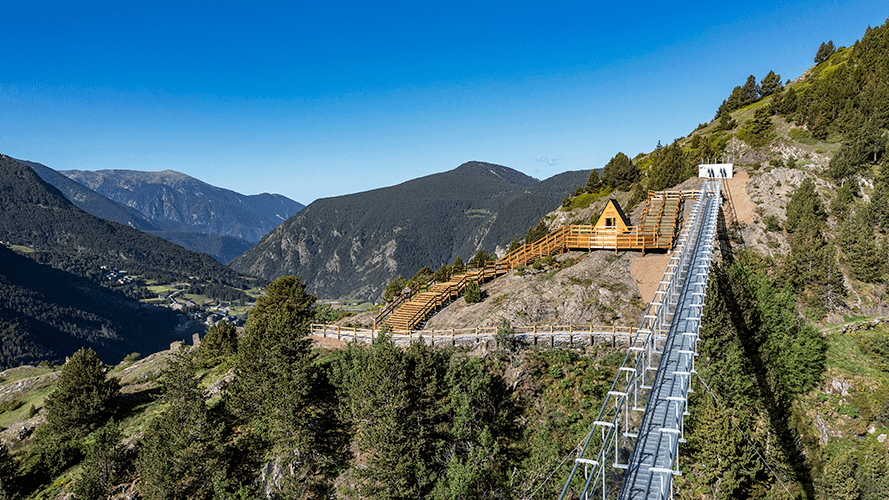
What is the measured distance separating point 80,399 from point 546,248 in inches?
1836

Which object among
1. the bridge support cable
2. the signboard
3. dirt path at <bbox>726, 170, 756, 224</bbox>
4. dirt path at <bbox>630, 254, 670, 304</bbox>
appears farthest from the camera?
the signboard

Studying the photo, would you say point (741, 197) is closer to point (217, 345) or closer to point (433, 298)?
point (433, 298)

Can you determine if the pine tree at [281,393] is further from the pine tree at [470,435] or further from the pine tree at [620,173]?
the pine tree at [620,173]

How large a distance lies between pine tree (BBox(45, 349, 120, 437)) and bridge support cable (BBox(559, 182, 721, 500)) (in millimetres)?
38930

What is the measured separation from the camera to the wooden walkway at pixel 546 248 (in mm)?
44750

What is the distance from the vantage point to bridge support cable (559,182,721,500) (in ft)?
44.4

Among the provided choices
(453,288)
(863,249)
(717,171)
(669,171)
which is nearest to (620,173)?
(669,171)

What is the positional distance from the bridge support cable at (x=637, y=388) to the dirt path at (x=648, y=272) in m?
3.66

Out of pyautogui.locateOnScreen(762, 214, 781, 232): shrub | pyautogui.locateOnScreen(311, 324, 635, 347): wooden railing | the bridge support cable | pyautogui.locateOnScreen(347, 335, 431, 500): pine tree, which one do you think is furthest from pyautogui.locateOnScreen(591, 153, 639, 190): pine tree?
pyautogui.locateOnScreen(347, 335, 431, 500): pine tree

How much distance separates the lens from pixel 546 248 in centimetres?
5022

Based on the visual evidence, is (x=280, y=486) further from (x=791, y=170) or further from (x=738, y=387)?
(x=791, y=170)

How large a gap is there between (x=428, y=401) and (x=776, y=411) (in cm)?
2978

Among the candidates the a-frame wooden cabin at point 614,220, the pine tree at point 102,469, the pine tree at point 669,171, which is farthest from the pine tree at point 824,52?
the pine tree at point 102,469

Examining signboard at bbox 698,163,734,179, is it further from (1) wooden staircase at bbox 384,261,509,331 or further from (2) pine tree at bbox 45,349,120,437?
(2) pine tree at bbox 45,349,120,437
